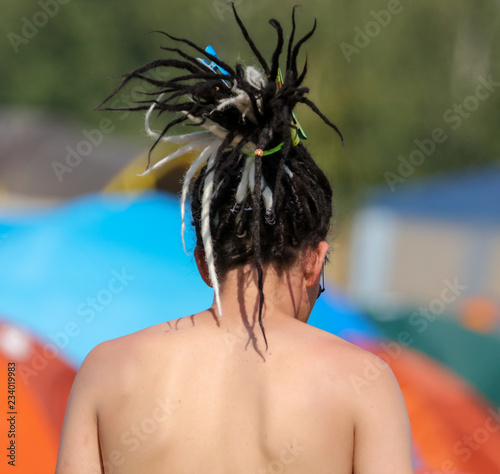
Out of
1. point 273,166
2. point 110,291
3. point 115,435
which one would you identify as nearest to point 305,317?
point 273,166

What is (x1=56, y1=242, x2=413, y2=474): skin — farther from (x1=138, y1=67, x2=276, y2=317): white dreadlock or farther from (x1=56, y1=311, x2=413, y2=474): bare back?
(x1=138, y1=67, x2=276, y2=317): white dreadlock

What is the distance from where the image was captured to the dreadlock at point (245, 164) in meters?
1.46

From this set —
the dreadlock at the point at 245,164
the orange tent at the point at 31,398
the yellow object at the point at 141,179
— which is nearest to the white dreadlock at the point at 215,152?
the dreadlock at the point at 245,164

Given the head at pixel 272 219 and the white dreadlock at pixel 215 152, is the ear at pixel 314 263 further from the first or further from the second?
→ the white dreadlock at pixel 215 152

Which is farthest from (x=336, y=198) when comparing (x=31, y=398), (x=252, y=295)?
(x=31, y=398)

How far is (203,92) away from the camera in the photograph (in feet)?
4.82

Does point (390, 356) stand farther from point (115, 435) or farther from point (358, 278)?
point (358, 278)

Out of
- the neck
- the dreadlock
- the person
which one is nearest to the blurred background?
the person

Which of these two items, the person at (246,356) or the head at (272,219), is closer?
the person at (246,356)

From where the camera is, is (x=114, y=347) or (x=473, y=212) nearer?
(x=114, y=347)

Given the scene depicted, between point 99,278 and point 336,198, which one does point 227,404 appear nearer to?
point 336,198

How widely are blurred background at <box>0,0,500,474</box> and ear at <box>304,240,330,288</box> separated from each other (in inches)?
10.9

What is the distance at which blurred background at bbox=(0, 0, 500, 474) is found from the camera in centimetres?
285

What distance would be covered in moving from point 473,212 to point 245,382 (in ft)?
28.9
